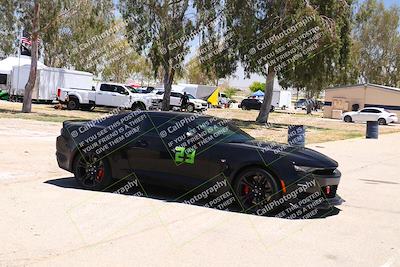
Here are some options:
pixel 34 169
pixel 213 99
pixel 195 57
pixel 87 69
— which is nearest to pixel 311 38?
pixel 195 57

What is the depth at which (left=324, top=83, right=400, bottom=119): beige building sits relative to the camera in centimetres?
5191

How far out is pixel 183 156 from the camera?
7832 mm

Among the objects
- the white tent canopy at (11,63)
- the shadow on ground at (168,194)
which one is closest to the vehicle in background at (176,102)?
the white tent canopy at (11,63)

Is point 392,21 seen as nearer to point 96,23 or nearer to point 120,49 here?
point 120,49

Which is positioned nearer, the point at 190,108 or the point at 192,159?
the point at 192,159

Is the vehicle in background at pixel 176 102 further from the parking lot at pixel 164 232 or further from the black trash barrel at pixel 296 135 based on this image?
the parking lot at pixel 164 232

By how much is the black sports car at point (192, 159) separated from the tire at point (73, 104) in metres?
27.1

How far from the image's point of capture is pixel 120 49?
72688 mm

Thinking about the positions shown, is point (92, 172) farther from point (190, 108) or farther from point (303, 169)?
point (190, 108)

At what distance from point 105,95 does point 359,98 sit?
2884cm

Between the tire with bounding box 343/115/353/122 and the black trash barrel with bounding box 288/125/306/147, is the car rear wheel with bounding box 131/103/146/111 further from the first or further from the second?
the tire with bounding box 343/115/353/122

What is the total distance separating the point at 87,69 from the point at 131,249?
65355 mm

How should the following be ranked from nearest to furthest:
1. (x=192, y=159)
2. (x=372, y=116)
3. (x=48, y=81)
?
(x=192, y=159)
(x=48, y=81)
(x=372, y=116)

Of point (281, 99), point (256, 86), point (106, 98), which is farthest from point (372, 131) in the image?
point (256, 86)
